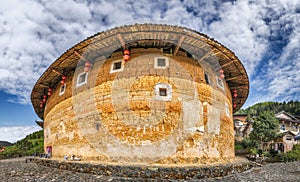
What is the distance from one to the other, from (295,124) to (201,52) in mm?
28076

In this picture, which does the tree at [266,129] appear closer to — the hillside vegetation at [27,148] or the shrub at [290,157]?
the shrub at [290,157]

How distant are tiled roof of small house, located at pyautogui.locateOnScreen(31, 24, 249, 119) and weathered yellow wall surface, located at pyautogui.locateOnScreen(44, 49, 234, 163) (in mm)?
606

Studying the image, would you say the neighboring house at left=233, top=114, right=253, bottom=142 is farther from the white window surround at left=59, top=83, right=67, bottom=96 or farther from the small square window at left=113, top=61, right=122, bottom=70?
the white window surround at left=59, top=83, right=67, bottom=96

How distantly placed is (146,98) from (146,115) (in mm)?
720

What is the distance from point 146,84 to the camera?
32.4ft

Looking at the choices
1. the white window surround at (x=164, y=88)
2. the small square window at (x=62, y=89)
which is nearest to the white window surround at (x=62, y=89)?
the small square window at (x=62, y=89)

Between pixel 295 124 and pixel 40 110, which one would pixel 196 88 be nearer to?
pixel 40 110

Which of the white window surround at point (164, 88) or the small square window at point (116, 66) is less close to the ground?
the small square window at point (116, 66)

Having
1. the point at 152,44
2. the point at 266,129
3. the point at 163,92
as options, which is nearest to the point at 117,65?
the point at 152,44

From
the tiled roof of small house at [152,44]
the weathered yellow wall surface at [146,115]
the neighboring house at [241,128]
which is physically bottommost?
the neighboring house at [241,128]

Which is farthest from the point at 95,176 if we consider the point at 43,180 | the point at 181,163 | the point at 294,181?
the point at 294,181

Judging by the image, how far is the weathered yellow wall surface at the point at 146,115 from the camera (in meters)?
9.34

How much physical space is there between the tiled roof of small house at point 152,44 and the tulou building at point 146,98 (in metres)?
0.04

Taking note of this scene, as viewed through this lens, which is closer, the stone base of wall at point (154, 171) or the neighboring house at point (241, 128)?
the stone base of wall at point (154, 171)
